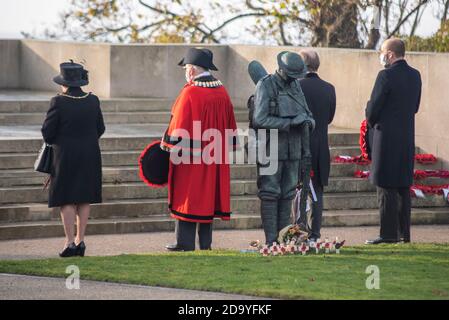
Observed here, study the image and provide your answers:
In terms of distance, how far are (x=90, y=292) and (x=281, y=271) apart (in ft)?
5.45

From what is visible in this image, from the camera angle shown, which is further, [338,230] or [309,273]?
[338,230]

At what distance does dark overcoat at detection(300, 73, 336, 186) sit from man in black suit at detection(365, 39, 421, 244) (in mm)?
408

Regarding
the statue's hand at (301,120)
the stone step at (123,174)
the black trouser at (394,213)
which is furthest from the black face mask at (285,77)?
the stone step at (123,174)

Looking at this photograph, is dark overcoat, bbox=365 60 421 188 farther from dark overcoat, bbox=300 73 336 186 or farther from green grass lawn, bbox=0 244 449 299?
green grass lawn, bbox=0 244 449 299

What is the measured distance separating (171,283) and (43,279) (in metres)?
1.07

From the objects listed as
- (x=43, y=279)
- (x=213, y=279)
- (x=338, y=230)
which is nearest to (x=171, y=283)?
(x=213, y=279)

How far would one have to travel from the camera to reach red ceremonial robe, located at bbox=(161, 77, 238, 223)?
1231 cm

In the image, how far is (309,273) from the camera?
1075 centimetres

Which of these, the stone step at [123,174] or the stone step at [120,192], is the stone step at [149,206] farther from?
the stone step at [123,174]

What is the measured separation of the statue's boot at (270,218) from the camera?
11922 millimetres

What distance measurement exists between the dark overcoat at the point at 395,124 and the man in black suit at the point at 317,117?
1.37 feet

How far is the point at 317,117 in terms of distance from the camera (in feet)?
42.6

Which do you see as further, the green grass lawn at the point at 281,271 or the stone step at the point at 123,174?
the stone step at the point at 123,174

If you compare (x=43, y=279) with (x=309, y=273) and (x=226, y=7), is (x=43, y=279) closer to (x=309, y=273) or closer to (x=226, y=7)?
(x=309, y=273)
